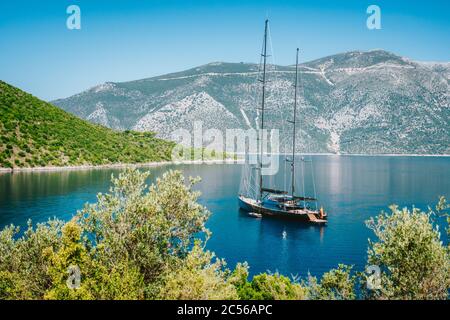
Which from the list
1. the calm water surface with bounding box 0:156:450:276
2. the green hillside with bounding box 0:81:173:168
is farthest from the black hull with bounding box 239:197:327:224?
the green hillside with bounding box 0:81:173:168

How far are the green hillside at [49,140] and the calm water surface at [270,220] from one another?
12.0m

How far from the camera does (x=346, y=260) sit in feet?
137

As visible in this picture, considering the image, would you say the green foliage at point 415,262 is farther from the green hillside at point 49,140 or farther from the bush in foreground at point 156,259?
the green hillside at point 49,140

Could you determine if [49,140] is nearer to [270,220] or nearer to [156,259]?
[270,220]

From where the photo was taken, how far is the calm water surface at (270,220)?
43.2m

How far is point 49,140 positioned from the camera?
124 m

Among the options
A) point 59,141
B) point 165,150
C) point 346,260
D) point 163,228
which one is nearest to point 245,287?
point 163,228

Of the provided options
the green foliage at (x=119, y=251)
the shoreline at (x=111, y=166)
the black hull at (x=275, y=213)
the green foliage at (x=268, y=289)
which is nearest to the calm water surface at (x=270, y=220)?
the black hull at (x=275, y=213)

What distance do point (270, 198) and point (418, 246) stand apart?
1860 inches

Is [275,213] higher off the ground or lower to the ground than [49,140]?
lower

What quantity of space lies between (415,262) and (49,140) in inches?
4959

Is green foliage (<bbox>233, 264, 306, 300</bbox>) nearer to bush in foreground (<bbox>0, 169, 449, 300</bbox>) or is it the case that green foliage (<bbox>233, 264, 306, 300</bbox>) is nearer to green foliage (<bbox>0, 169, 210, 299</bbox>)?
bush in foreground (<bbox>0, 169, 449, 300</bbox>)

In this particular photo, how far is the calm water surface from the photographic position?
4316 cm

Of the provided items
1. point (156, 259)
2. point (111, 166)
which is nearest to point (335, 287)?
point (156, 259)
